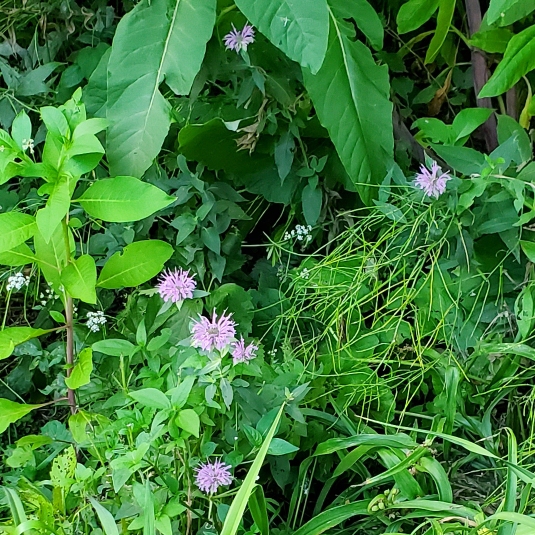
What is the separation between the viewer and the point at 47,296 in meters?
0.71

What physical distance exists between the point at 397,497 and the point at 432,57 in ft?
1.84

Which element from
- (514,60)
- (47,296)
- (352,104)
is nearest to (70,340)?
(47,296)

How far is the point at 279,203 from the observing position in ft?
2.44

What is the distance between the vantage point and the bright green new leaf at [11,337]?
0.52 m

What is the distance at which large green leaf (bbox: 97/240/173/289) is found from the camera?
551mm

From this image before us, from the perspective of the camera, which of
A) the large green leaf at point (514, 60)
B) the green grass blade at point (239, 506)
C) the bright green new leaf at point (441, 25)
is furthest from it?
the bright green new leaf at point (441, 25)

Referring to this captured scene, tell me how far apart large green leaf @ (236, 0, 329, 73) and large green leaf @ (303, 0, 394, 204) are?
0.09 m

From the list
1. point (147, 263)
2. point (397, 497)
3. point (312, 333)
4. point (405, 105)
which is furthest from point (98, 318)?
point (405, 105)

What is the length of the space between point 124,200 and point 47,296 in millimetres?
279

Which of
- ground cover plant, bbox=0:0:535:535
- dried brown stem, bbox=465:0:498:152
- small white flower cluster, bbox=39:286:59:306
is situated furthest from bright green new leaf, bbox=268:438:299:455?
dried brown stem, bbox=465:0:498:152

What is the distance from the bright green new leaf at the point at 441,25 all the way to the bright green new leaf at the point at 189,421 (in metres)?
0.58

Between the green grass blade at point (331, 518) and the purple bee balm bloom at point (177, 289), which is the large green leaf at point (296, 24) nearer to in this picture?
the purple bee balm bloom at point (177, 289)

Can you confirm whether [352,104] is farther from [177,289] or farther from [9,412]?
[9,412]

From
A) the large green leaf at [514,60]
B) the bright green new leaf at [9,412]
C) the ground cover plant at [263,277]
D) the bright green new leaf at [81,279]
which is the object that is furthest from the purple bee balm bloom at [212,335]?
the large green leaf at [514,60]
